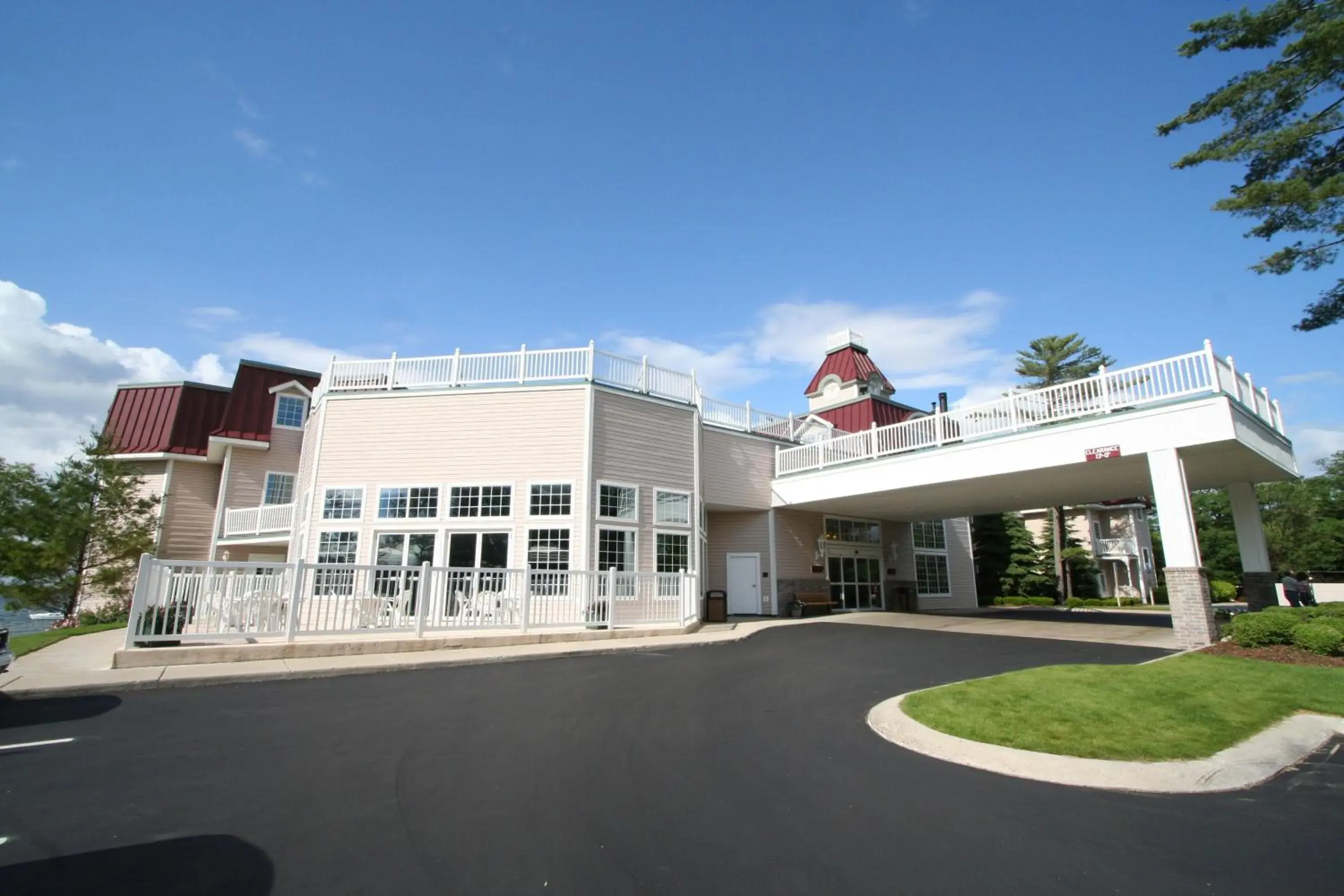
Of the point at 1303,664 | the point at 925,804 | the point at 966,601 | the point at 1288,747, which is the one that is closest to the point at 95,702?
the point at 925,804

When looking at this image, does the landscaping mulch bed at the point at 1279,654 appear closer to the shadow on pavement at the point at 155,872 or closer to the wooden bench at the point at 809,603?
the wooden bench at the point at 809,603

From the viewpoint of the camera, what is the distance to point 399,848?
11.0ft

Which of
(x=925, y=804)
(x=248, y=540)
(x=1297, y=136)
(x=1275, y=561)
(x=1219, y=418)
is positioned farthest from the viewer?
(x=1275, y=561)

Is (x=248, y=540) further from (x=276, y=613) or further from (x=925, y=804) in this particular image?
(x=925, y=804)

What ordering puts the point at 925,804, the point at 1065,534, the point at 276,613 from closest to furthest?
the point at 925,804, the point at 276,613, the point at 1065,534

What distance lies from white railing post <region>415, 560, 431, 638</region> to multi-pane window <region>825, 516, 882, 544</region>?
15.0m

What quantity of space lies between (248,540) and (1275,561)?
64152mm

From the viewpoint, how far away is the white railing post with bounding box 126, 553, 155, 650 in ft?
28.7

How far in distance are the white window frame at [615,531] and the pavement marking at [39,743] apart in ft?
35.6

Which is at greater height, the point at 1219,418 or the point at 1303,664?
the point at 1219,418

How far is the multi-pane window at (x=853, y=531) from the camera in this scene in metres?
23.2

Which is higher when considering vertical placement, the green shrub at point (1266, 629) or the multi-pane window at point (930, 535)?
the multi-pane window at point (930, 535)

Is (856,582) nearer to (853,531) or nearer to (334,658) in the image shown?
(853,531)

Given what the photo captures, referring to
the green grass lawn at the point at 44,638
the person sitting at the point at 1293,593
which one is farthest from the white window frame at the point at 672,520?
the person sitting at the point at 1293,593
